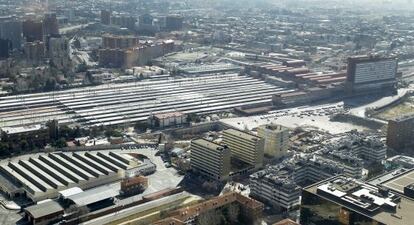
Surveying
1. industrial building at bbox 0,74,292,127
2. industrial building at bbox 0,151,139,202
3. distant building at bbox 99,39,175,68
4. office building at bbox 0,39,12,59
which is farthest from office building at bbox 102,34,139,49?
industrial building at bbox 0,151,139,202

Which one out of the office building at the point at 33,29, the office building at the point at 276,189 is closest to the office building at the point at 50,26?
the office building at the point at 33,29

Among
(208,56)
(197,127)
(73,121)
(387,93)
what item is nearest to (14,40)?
(208,56)

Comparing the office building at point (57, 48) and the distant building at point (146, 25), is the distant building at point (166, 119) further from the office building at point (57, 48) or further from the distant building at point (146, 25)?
the distant building at point (146, 25)

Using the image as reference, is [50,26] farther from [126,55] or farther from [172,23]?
[172,23]

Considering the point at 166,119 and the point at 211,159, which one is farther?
the point at 166,119

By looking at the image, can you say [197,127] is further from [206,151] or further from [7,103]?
[7,103]

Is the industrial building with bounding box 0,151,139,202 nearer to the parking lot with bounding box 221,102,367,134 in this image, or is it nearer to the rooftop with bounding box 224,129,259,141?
the rooftop with bounding box 224,129,259,141

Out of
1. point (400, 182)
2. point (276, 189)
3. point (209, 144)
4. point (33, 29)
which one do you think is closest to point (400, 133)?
point (400, 182)
